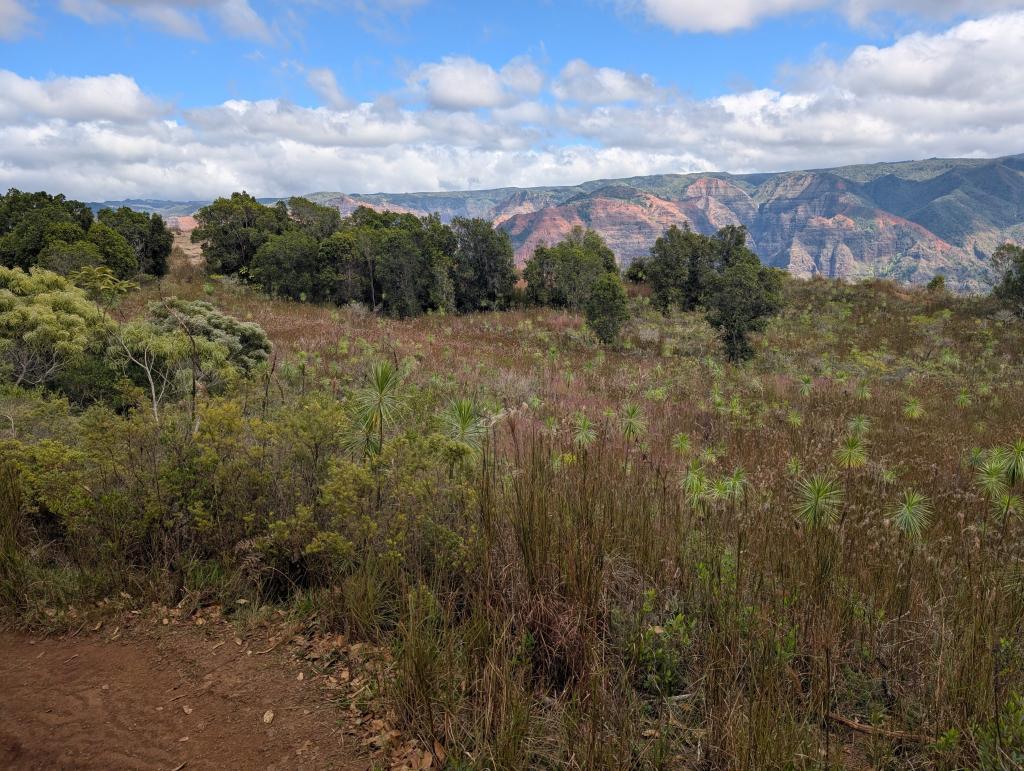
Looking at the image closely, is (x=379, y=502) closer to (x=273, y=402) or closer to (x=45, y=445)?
(x=45, y=445)

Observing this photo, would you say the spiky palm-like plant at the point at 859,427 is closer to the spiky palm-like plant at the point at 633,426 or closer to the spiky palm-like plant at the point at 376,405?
the spiky palm-like plant at the point at 633,426

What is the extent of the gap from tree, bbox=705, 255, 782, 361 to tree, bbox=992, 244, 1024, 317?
16.9 m

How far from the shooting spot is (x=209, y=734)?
2.69m

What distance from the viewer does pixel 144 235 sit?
1061 inches

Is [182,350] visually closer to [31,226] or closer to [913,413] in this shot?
[913,413]

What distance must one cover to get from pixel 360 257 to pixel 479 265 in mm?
6794

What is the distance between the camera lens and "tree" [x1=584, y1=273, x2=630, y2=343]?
847 inches

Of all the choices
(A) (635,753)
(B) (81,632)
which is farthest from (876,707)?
(B) (81,632)

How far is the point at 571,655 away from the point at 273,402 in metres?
5.75

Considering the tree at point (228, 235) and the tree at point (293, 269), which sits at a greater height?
the tree at point (228, 235)

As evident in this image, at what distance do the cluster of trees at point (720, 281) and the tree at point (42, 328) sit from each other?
18.2 m

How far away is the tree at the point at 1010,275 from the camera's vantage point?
27.2m

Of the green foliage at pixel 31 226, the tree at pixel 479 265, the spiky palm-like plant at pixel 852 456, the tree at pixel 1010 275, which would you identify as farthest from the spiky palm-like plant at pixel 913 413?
the green foliage at pixel 31 226

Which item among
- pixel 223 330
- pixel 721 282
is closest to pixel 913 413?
pixel 721 282
